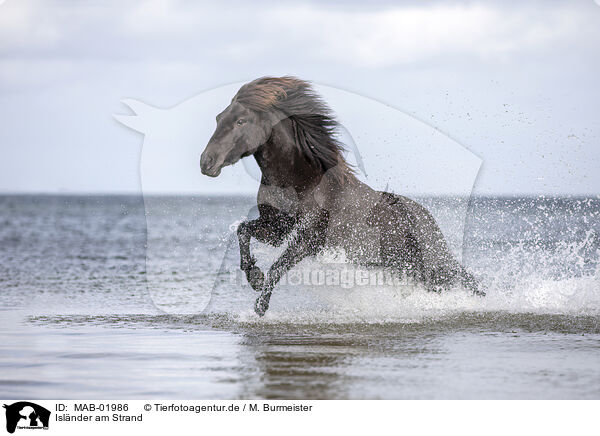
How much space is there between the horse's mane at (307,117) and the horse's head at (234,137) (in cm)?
15

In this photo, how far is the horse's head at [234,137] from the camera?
6.41 m

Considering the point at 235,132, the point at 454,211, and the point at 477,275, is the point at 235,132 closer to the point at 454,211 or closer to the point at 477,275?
the point at 454,211

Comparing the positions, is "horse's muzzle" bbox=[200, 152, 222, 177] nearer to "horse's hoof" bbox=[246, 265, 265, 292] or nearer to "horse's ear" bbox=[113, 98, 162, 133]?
"horse's ear" bbox=[113, 98, 162, 133]

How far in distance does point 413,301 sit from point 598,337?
1.91 metres

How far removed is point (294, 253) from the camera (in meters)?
6.78

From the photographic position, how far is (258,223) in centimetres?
703

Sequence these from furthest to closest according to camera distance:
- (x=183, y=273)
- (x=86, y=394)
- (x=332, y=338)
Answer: (x=183, y=273) → (x=332, y=338) → (x=86, y=394)

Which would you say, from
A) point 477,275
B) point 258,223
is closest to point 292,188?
point 258,223

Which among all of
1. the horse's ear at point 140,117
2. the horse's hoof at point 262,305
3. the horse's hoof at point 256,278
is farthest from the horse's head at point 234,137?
the horse's hoof at point 262,305

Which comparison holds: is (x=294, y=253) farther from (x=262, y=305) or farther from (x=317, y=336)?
(x=317, y=336)

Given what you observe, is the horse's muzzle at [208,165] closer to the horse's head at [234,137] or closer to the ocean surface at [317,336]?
the horse's head at [234,137]
